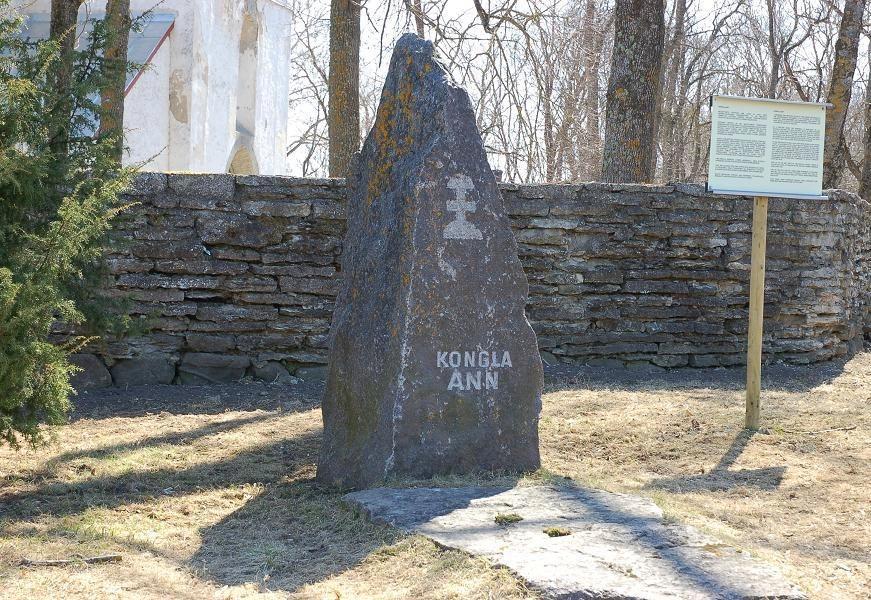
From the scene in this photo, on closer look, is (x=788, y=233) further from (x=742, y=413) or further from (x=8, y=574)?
(x=8, y=574)

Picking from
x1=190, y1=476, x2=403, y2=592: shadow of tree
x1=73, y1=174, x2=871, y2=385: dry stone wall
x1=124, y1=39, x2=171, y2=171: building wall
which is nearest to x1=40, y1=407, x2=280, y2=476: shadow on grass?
x1=73, y1=174, x2=871, y2=385: dry stone wall

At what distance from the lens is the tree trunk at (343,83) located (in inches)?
380

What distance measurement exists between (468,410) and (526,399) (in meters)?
0.31

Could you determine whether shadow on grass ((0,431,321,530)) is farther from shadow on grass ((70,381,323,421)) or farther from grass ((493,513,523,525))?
grass ((493,513,523,525))

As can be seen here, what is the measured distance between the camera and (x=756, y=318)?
6105 mm

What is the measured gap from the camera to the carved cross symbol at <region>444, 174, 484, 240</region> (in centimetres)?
455

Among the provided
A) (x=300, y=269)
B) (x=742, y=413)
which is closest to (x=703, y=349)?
(x=742, y=413)

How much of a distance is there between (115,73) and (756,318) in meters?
4.20

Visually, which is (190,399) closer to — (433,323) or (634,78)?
(433,323)

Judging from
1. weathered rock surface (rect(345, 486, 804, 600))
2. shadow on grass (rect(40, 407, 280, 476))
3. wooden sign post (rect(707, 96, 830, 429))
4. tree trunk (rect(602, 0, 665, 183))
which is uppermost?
tree trunk (rect(602, 0, 665, 183))

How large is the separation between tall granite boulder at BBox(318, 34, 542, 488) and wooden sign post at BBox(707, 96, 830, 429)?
2.00m

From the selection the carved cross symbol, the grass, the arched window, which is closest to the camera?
the grass

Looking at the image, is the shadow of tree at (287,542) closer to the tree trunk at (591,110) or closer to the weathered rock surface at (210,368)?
the weathered rock surface at (210,368)

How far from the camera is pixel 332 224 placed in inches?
304
